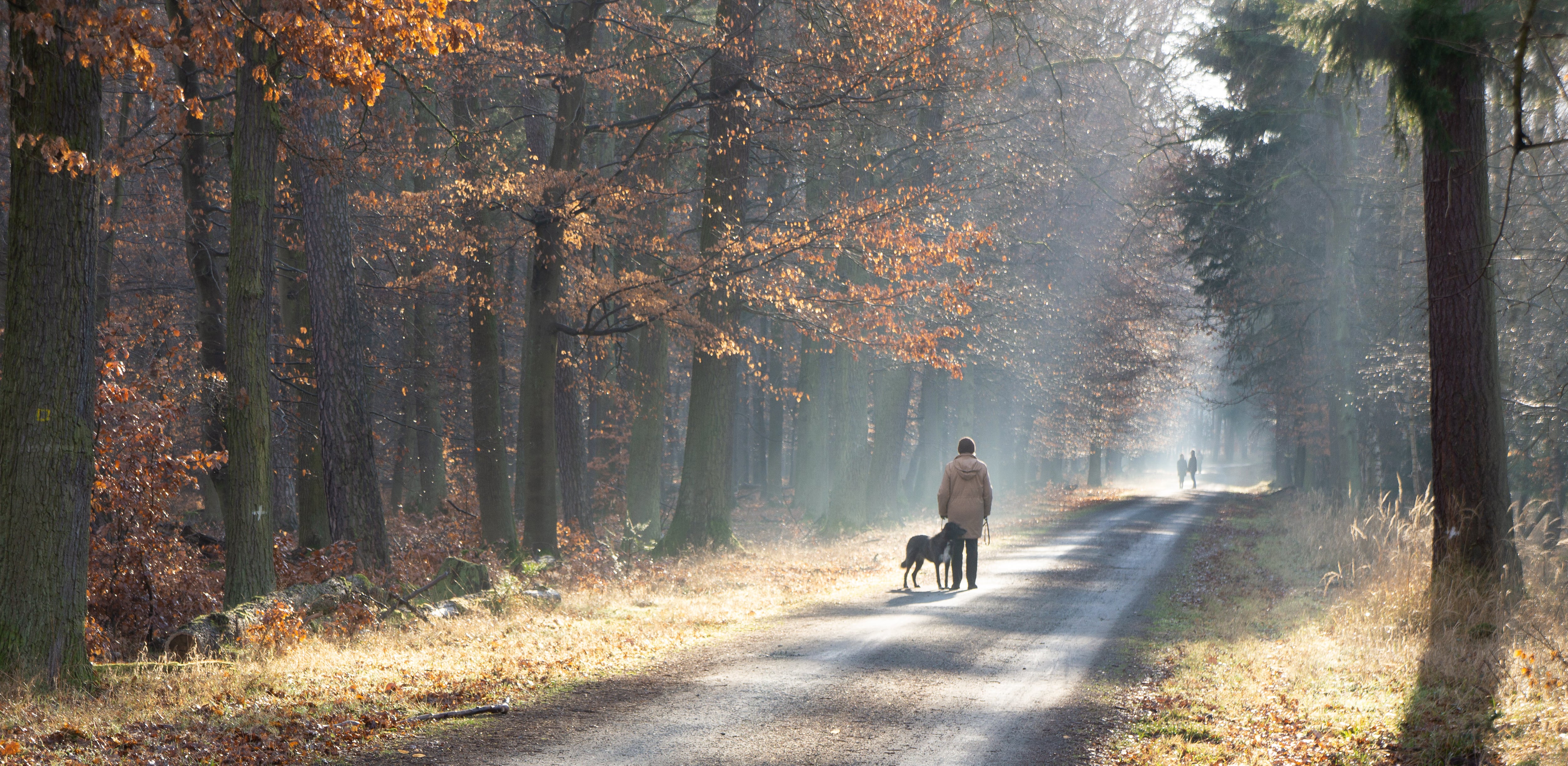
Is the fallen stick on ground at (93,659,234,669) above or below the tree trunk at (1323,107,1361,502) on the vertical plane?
below

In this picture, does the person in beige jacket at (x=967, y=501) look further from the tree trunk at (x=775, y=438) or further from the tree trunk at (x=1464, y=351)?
the tree trunk at (x=775, y=438)

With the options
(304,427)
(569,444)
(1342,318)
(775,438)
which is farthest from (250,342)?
(775,438)

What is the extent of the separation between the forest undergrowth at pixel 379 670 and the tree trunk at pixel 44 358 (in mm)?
540

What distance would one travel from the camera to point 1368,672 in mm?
8250

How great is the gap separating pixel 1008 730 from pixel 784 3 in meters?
13.2

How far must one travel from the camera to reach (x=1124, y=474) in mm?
77562

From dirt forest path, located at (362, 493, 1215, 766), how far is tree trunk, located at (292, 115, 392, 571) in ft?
20.2

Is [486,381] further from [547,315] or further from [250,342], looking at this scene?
[250,342]

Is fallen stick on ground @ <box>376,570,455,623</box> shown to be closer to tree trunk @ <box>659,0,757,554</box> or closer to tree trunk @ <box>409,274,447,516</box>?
tree trunk @ <box>659,0,757,554</box>

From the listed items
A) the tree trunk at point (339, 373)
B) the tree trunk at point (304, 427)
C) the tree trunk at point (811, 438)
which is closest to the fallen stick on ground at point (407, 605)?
the tree trunk at point (339, 373)

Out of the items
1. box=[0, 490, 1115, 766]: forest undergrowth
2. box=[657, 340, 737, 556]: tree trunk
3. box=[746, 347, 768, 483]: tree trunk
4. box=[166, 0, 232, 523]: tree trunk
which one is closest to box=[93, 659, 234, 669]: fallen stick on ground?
box=[0, 490, 1115, 766]: forest undergrowth

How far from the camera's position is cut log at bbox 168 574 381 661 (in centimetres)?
843

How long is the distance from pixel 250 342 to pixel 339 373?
3.75 meters

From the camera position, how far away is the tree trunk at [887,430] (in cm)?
2838
